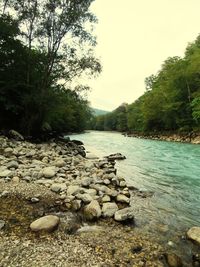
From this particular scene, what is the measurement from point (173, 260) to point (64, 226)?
1.89 metres

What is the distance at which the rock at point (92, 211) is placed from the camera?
4.62 metres

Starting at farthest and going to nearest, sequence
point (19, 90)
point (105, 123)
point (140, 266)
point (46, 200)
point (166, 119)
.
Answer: point (105, 123) → point (166, 119) → point (19, 90) → point (46, 200) → point (140, 266)

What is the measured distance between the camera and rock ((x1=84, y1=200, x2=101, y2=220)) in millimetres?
4618

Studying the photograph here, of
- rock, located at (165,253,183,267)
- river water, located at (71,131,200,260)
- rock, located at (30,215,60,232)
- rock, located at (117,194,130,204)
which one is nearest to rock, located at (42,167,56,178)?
rock, located at (117,194,130,204)

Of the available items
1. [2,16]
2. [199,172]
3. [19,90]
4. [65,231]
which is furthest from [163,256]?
[2,16]

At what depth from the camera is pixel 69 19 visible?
15438 mm

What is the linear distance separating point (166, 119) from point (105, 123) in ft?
230

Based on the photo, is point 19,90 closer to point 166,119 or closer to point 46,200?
point 46,200

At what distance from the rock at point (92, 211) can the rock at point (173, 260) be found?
1.56 metres

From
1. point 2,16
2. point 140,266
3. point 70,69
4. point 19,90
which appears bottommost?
point 140,266

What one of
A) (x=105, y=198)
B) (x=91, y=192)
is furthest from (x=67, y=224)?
(x=91, y=192)

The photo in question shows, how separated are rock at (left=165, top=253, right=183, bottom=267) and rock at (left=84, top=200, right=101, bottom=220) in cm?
156

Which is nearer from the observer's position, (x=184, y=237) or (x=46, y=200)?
(x=184, y=237)

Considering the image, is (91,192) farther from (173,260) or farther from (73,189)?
(173,260)
